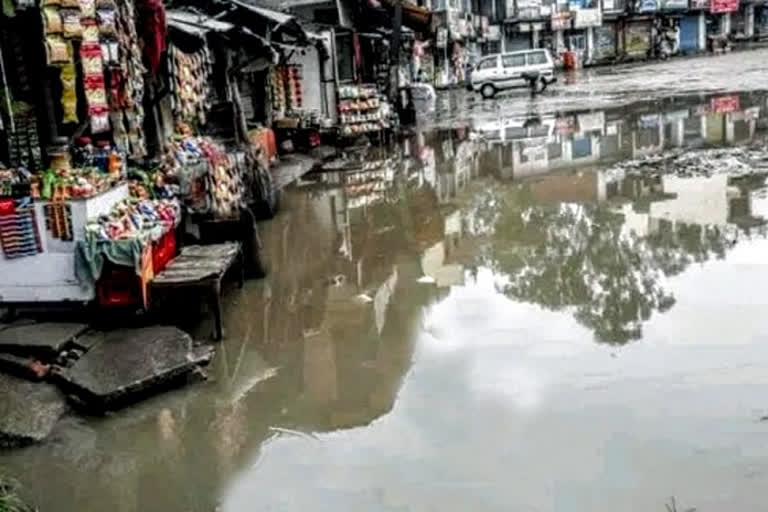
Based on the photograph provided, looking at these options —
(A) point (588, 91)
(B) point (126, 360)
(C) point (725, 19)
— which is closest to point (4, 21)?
(B) point (126, 360)

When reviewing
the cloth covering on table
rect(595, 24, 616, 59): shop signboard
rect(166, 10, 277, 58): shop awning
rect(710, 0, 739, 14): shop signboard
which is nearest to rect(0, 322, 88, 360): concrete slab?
the cloth covering on table

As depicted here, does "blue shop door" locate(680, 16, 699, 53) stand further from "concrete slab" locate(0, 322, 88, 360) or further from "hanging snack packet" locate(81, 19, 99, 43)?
"concrete slab" locate(0, 322, 88, 360)

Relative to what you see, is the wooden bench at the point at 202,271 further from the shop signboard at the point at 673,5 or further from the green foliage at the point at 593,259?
the shop signboard at the point at 673,5

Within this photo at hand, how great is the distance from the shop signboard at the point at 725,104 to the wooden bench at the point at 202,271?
15.3 m

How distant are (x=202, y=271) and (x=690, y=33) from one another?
60.4 m

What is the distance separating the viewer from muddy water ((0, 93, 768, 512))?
4758 mm

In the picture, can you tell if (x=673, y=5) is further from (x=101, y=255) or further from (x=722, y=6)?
Result: (x=101, y=255)

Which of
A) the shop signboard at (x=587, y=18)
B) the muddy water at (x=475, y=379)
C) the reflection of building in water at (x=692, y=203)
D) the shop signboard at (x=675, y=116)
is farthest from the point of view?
the shop signboard at (x=587, y=18)

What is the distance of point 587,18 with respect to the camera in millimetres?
54875

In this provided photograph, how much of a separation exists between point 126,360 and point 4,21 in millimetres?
3368

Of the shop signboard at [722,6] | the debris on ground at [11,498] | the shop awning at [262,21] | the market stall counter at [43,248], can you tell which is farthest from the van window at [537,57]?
the debris on ground at [11,498]

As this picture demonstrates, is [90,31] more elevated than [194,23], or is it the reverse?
[194,23]

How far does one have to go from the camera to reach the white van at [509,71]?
3469 centimetres

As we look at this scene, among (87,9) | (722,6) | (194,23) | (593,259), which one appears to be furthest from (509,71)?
(722,6)
